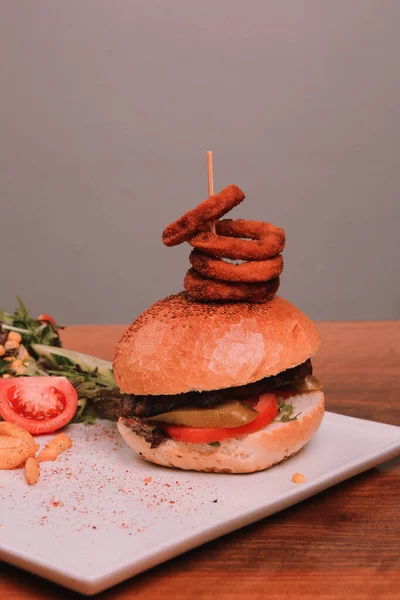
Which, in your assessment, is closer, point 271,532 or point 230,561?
point 230,561

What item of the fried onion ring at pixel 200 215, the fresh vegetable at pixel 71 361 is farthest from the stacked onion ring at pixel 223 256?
the fresh vegetable at pixel 71 361

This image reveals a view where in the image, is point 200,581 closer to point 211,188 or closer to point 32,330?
point 211,188

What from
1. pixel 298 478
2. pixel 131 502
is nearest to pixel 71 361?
pixel 131 502

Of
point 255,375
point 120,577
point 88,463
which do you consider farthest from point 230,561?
point 88,463

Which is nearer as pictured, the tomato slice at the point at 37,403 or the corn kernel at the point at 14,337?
the tomato slice at the point at 37,403

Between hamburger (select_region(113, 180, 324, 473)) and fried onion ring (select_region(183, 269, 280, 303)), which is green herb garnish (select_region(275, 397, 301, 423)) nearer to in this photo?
hamburger (select_region(113, 180, 324, 473))

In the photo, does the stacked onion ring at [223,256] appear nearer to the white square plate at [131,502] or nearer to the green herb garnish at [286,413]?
the green herb garnish at [286,413]

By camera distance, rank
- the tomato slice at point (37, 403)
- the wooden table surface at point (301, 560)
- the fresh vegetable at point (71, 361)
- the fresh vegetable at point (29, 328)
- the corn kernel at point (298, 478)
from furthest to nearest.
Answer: the fresh vegetable at point (29, 328) < the fresh vegetable at point (71, 361) < the tomato slice at point (37, 403) < the corn kernel at point (298, 478) < the wooden table surface at point (301, 560)

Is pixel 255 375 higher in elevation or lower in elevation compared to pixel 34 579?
higher

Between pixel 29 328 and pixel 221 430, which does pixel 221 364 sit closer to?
pixel 221 430
